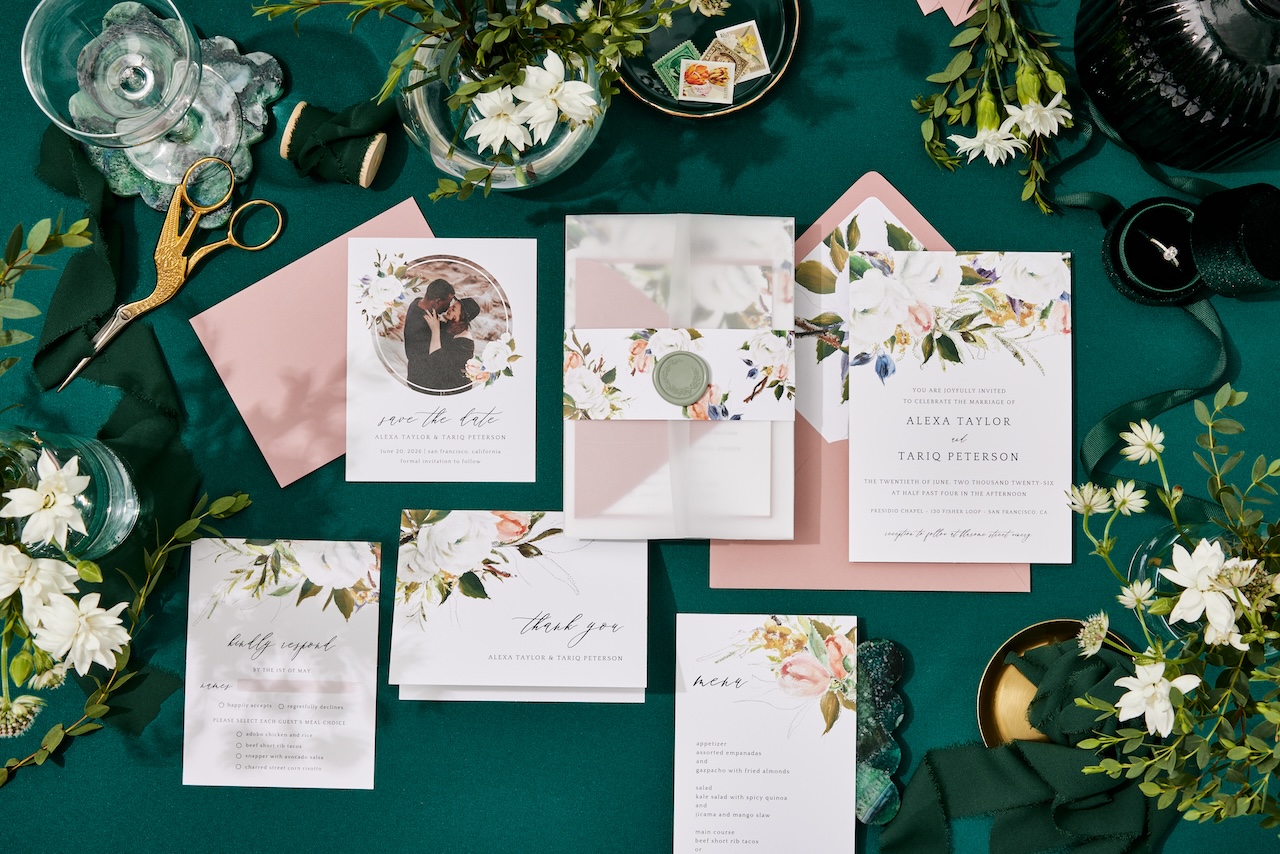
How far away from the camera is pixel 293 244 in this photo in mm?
902

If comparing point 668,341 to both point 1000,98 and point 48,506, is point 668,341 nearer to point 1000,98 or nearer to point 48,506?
point 1000,98

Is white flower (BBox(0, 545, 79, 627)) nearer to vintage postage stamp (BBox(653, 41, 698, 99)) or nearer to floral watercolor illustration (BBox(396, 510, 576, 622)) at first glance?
floral watercolor illustration (BBox(396, 510, 576, 622))

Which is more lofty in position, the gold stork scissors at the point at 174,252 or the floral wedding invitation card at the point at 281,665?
the gold stork scissors at the point at 174,252

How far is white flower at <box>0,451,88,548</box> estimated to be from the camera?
660mm

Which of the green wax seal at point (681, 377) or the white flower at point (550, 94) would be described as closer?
the white flower at point (550, 94)

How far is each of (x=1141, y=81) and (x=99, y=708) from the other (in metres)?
1.16

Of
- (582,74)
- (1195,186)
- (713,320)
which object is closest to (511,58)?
(582,74)

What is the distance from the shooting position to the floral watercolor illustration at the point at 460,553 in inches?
35.2

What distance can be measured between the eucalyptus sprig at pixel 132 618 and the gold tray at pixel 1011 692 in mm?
776

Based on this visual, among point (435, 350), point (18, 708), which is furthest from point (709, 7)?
point (18, 708)

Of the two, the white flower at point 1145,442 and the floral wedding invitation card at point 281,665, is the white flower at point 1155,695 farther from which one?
the floral wedding invitation card at point 281,665

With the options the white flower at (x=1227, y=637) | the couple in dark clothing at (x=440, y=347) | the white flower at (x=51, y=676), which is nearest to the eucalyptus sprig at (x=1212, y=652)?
the white flower at (x=1227, y=637)

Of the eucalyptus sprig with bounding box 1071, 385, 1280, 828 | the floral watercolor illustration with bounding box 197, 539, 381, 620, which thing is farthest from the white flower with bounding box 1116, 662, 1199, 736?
the floral watercolor illustration with bounding box 197, 539, 381, 620

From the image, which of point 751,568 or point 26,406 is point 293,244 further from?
point 751,568
